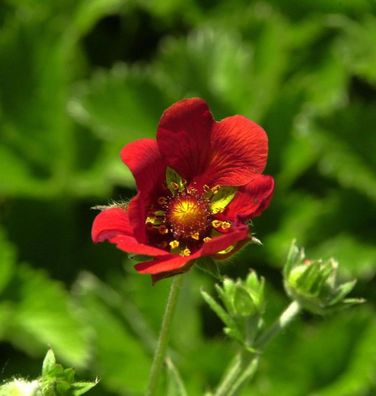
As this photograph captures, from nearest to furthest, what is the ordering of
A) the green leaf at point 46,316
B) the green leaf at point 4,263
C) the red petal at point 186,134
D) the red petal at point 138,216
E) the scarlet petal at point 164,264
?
1. the scarlet petal at point 164,264
2. the red petal at point 138,216
3. the red petal at point 186,134
4. the green leaf at point 46,316
5. the green leaf at point 4,263

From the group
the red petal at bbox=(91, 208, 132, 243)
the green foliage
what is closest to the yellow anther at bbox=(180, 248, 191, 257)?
the red petal at bbox=(91, 208, 132, 243)

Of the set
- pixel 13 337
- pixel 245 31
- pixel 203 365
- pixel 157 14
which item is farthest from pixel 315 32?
pixel 13 337

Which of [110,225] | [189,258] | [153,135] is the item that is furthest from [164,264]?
[153,135]

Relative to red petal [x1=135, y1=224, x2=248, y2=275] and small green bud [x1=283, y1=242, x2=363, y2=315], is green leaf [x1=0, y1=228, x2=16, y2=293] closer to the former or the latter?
small green bud [x1=283, y1=242, x2=363, y2=315]

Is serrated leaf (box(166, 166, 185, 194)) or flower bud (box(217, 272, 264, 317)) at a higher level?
serrated leaf (box(166, 166, 185, 194))

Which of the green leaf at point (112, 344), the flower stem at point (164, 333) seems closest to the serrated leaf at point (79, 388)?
the flower stem at point (164, 333)

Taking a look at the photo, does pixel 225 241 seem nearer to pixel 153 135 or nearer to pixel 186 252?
pixel 186 252

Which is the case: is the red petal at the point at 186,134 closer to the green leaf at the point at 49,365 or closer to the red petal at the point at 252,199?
the red petal at the point at 252,199

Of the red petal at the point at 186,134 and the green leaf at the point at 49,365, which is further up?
the red petal at the point at 186,134
